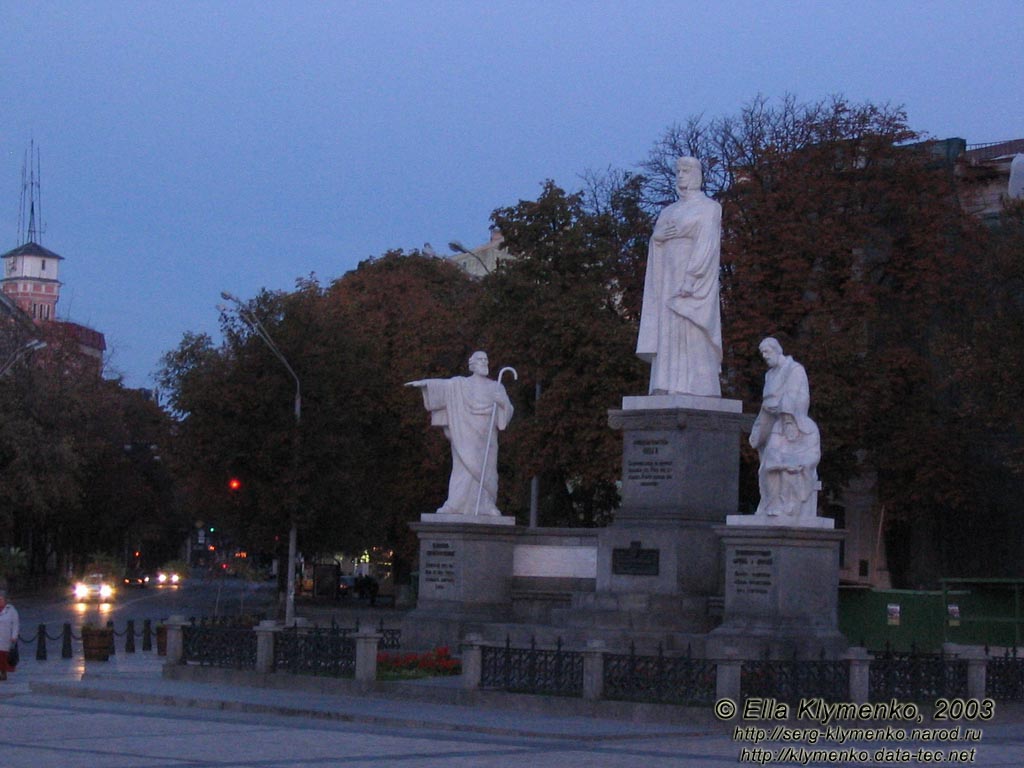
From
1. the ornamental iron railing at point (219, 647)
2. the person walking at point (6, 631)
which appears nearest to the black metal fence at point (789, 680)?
the ornamental iron railing at point (219, 647)

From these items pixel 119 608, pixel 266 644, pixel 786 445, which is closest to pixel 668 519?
pixel 786 445

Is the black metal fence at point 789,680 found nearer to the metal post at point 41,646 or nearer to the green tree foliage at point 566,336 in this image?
the metal post at point 41,646

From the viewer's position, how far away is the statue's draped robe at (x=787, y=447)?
69.2ft

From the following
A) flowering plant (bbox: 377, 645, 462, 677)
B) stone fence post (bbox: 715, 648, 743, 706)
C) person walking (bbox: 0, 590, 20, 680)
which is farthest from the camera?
person walking (bbox: 0, 590, 20, 680)

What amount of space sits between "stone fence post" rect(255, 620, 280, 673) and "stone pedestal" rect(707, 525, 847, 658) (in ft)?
19.7

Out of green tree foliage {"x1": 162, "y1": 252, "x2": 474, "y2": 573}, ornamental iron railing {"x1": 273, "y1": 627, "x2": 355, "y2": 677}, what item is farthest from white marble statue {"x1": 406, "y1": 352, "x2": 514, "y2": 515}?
green tree foliage {"x1": 162, "y1": 252, "x2": 474, "y2": 573}

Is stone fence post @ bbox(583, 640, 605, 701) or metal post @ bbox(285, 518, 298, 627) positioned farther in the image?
metal post @ bbox(285, 518, 298, 627)

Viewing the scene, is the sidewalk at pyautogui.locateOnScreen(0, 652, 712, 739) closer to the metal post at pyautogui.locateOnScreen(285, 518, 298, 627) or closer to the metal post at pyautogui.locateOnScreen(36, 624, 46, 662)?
the metal post at pyautogui.locateOnScreen(36, 624, 46, 662)

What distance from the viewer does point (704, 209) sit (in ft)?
75.4

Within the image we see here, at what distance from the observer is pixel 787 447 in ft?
70.0

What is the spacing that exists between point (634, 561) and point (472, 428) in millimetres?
4378

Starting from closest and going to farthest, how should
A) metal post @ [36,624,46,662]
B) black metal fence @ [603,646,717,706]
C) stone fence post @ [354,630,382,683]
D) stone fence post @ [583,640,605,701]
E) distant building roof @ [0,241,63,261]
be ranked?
black metal fence @ [603,646,717,706] → stone fence post @ [583,640,605,701] → stone fence post @ [354,630,382,683] → metal post @ [36,624,46,662] → distant building roof @ [0,241,63,261]

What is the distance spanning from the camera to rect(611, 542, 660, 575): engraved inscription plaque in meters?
21.9

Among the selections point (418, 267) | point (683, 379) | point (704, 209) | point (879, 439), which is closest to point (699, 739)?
point (683, 379)
